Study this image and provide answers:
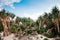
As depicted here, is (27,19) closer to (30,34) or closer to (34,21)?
(34,21)

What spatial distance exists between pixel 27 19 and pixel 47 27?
1050 centimetres

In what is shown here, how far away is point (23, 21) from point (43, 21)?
26.7 feet

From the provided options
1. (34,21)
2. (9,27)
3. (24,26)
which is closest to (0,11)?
(9,27)

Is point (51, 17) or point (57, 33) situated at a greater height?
point (51, 17)

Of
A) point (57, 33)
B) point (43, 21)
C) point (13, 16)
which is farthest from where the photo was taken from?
point (13, 16)

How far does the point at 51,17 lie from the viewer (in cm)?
5300

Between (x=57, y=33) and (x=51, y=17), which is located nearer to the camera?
(x=57, y=33)

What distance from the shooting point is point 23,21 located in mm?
60500

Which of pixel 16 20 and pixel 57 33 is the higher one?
pixel 16 20

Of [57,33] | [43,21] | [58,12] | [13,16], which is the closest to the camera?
[57,33]

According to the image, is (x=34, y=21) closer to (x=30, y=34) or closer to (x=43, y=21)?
(x=43, y=21)

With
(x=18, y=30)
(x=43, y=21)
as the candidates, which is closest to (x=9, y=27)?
(x=18, y=30)

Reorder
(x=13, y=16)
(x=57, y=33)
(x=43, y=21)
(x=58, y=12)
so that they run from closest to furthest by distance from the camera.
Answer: (x=57, y=33), (x=58, y=12), (x=43, y=21), (x=13, y=16)

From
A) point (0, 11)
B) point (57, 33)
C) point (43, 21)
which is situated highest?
point (0, 11)
